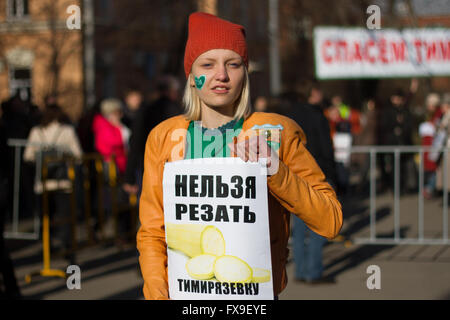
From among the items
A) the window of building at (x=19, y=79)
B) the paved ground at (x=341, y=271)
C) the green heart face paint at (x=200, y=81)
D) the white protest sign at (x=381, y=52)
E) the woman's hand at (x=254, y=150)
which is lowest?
the paved ground at (x=341, y=271)

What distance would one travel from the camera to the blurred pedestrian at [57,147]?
8.86 m

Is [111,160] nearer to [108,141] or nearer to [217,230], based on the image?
[108,141]

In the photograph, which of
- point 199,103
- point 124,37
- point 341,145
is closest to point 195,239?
point 199,103

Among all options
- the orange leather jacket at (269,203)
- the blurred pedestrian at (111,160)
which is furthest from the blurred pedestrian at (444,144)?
the orange leather jacket at (269,203)

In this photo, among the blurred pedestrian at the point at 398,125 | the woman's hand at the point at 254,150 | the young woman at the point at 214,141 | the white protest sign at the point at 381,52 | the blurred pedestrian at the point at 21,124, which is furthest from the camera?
the blurred pedestrian at the point at 398,125

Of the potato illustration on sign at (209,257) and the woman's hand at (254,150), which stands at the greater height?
the woman's hand at (254,150)

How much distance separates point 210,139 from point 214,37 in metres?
0.36

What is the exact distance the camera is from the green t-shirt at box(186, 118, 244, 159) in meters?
2.56

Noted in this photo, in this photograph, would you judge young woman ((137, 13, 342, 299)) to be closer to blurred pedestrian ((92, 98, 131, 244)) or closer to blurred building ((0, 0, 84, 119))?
blurred pedestrian ((92, 98, 131, 244))

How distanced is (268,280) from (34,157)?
7.76 meters

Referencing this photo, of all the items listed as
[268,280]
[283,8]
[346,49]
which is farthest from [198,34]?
[283,8]

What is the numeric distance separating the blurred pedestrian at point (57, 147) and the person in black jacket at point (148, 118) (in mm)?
1516

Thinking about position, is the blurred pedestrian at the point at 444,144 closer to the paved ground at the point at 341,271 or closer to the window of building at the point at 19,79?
the paved ground at the point at 341,271

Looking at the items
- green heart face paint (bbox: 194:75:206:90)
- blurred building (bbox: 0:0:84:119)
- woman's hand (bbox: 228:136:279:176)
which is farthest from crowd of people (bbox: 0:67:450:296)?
woman's hand (bbox: 228:136:279:176)
